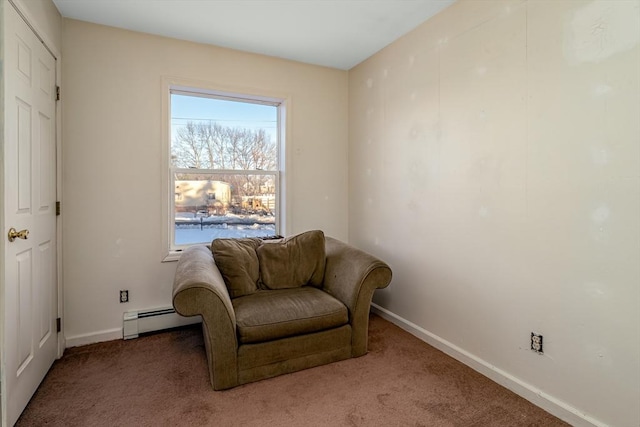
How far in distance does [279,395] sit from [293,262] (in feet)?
3.43

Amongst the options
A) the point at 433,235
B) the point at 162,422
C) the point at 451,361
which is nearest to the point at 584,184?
the point at 433,235

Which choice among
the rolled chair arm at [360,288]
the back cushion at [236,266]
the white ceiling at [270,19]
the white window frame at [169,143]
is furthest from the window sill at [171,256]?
the white ceiling at [270,19]

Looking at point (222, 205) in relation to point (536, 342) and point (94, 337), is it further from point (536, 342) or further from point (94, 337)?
point (536, 342)

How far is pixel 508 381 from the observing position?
6.64 ft

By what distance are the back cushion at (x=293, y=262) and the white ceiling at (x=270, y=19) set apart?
1717 millimetres

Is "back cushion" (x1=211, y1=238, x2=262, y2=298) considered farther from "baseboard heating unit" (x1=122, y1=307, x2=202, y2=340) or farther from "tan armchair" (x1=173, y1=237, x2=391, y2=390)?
"baseboard heating unit" (x1=122, y1=307, x2=202, y2=340)

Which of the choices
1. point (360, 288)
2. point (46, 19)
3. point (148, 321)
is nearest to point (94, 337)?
point (148, 321)

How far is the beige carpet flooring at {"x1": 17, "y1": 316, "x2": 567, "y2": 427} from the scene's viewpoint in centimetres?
174

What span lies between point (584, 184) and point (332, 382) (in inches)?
71.3

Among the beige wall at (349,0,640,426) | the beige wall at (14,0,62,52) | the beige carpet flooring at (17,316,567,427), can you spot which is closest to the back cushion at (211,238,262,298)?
the beige carpet flooring at (17,316,567,427)

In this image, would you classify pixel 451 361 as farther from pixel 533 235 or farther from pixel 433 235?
pixel 533 235

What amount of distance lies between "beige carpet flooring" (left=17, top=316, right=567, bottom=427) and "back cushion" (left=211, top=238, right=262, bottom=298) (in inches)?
22.6

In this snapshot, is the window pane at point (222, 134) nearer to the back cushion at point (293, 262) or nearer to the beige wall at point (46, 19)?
the beige wall at point (46, 19)

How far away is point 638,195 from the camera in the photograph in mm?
1471
